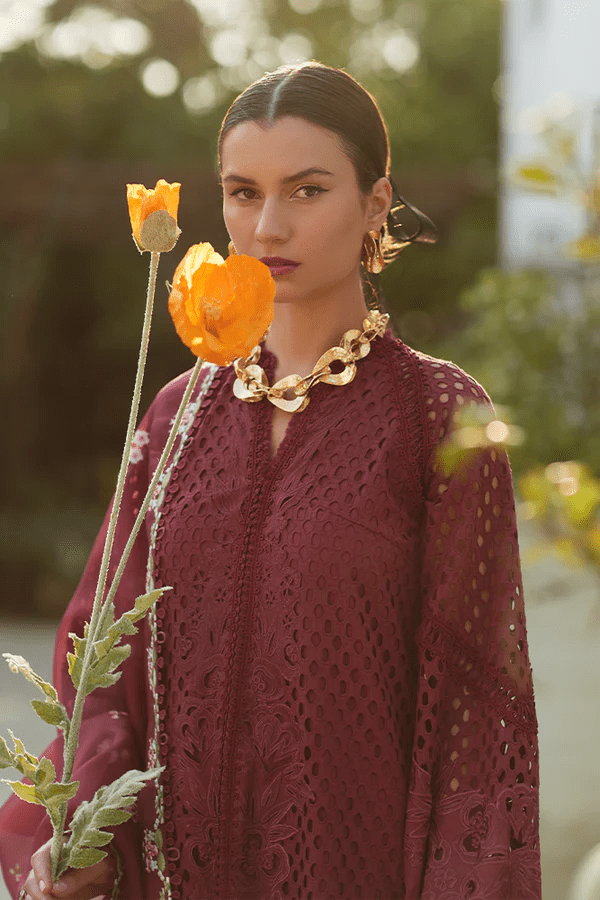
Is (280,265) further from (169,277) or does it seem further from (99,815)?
(169,277)

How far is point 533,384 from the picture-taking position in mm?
5777

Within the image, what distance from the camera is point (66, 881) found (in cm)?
136

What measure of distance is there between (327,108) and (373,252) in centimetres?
23

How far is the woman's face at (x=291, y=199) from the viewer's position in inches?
56.5

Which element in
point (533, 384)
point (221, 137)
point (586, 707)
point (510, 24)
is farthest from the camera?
point (510, 24)

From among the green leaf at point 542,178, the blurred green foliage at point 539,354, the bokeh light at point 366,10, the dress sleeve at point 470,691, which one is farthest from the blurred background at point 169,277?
the bokeh light at point 366,10

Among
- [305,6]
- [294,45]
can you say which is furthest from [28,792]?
[305,6]

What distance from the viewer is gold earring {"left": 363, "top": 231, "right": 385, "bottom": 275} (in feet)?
5.21

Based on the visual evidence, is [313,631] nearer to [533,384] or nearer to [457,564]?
[457,564]

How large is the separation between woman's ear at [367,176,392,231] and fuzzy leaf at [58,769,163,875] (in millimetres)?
810

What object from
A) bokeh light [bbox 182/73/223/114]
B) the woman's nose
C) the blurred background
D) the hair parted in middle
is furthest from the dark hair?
bokeh light [bbox 182/73/223/114]

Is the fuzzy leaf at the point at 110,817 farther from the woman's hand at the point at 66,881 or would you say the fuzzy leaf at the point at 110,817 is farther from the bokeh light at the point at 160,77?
the bokeh light at the point at 160,77

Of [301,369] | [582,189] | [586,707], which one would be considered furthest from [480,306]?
[582,189]

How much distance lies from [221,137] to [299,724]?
2.65 ft
